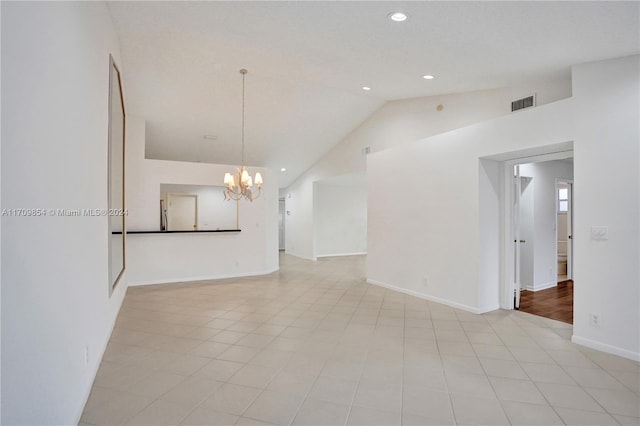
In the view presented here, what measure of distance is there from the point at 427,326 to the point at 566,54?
319cm

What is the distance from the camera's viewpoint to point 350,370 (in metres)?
2.75

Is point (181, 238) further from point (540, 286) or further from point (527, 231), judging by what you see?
point (540, 286)

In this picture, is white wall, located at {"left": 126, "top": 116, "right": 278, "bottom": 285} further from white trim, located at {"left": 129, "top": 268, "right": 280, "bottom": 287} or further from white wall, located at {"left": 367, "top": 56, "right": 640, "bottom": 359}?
white wall, located at {"left": 367, "top": 56, "right": 640, "bottom": 359}

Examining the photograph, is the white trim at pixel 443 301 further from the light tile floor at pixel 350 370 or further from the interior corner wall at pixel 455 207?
the light tile floor at pixel 350 370

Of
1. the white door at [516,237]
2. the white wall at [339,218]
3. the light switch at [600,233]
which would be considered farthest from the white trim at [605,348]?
the white wall at [339,218]

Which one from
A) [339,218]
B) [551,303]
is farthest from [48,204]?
[339,218]

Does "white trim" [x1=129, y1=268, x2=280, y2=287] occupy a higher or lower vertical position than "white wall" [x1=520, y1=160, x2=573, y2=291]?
lower

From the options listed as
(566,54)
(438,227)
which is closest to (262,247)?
(438,227)

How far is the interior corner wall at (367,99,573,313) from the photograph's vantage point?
3.95 metres

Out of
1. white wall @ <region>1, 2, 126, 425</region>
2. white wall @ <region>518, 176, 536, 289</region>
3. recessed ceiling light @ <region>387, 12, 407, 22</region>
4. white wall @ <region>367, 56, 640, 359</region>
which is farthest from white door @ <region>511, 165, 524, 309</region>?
white wall @ <region>1, 2, 126, 425</region>

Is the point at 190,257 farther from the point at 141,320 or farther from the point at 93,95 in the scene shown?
the point at 93,95

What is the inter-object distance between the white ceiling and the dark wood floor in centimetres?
303

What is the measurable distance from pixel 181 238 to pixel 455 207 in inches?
198

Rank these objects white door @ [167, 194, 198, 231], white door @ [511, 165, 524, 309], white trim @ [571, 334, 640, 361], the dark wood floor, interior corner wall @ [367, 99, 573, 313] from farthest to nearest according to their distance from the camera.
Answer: white door @ [167, 194, 198, 231] < white door @ [511, 165, 524, 309] < the dark wood floor < interior corner wall @ [367, 99, 573, 313] < white trim @ [571, 334, 640, 361]
